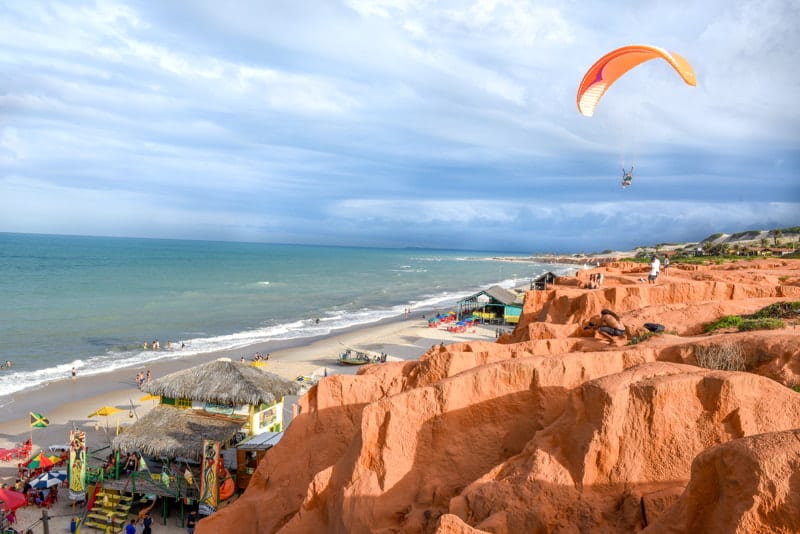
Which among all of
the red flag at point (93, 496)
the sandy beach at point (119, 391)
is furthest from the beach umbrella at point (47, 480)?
the red flag at point (93, 496)

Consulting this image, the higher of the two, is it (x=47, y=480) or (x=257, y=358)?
(x=47, y=480)

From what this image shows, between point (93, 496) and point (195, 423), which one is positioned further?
point (195, 423)

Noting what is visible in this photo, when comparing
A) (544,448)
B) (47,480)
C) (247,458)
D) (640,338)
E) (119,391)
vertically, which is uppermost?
(640,338)

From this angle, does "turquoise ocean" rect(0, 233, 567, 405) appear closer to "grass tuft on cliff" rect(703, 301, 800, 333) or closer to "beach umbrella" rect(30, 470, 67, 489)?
"beach umbrella" rect(30, 470, 67, 489)

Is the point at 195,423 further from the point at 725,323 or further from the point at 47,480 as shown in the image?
the point at 725,323

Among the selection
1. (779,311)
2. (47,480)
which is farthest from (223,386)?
(779,311)

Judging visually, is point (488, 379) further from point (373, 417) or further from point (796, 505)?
point (796, 505)
